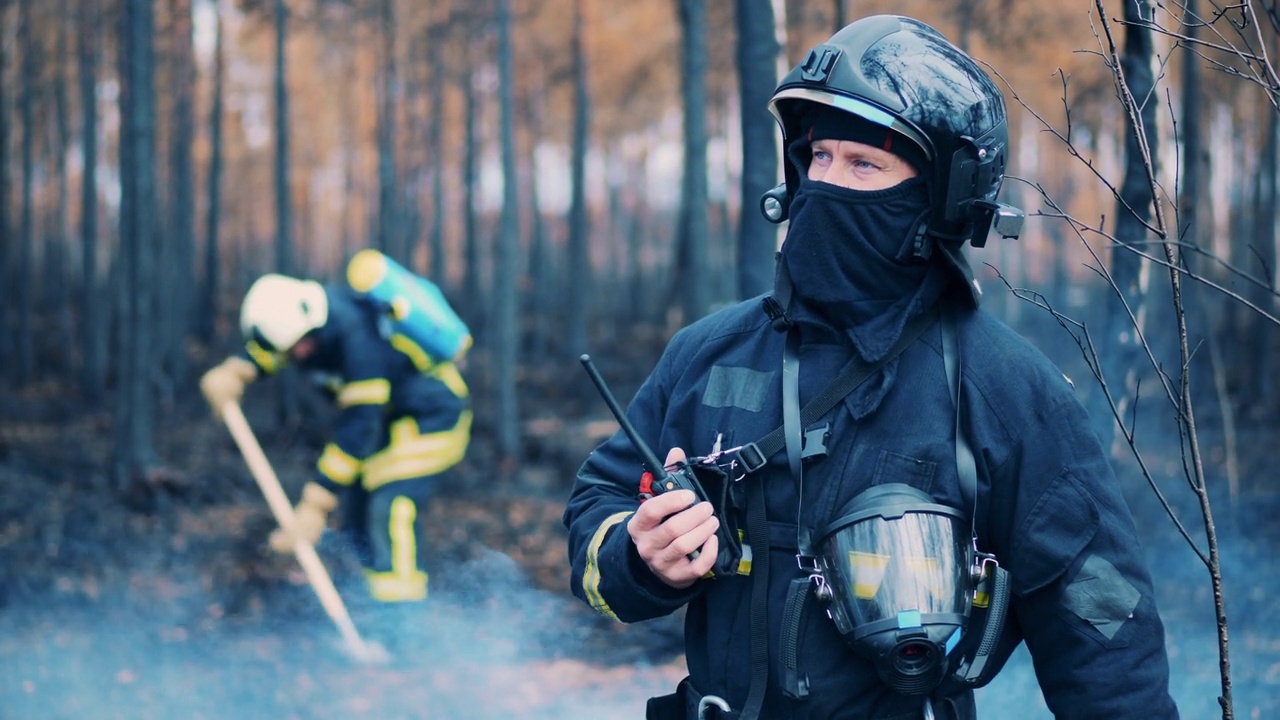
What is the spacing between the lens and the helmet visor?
5.85 ft

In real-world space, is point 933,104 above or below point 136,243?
above

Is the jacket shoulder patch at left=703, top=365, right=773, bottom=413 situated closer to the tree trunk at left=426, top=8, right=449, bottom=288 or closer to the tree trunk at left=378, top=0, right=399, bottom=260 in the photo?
the tree trunk at left=378, top=0, right=399, bottom=260

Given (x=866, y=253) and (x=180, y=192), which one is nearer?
(x=866, y=253)

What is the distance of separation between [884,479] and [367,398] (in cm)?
483

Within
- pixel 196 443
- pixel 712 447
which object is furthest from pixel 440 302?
pixel 196 443

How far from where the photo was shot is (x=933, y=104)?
78.5 inches

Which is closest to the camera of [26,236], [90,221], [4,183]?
[90,221]

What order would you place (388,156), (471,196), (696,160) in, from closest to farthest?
(696,160)
(388,156)
(471,196)

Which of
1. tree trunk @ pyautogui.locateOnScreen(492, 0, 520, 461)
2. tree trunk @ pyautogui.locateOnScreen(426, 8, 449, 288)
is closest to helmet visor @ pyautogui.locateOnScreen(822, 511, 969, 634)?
tree trunk @ pyautogui.locateOnScreen(492, 0, 520, 461)

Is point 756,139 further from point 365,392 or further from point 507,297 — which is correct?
point 507,297

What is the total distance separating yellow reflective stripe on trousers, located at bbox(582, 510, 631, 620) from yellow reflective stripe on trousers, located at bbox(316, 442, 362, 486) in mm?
4458

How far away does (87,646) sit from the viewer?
6508 millimetres

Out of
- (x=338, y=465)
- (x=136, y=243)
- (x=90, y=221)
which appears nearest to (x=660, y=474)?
(x=338, y=465)

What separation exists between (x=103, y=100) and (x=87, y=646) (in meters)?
24.4
